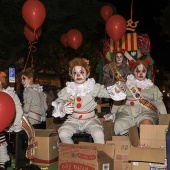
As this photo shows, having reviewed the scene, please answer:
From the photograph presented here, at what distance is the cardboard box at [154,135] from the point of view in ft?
15.0

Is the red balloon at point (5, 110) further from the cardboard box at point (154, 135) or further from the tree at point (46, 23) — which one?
the tree at point (46, 23)

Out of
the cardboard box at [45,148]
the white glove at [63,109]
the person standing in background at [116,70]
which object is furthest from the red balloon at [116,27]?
the cardboard box at [45,148]

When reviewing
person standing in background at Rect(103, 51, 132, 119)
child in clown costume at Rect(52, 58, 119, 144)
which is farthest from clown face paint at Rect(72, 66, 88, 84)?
person standing in background at Rect(103, 51, 132, 119)

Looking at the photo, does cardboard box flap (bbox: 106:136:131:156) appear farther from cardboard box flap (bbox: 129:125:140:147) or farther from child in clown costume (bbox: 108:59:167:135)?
child in clown costume (bbox: 108:59:167:135)

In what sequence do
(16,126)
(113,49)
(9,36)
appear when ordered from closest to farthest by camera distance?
1. (16,126)
2. (113,49)
3. (9,36)

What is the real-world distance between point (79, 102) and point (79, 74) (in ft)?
1.41

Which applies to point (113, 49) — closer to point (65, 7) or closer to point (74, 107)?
point (74, 107)

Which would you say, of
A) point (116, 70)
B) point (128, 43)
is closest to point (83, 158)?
point (116, 70)

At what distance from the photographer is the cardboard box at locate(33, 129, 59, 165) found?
531 centimetres

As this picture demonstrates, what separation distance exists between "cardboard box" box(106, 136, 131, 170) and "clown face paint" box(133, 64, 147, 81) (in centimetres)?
154

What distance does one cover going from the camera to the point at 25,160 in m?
5.15

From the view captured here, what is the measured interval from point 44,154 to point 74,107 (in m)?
0.90

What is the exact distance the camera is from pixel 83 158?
13.4 ft

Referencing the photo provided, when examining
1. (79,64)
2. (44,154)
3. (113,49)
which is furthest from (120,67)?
(44,154)
